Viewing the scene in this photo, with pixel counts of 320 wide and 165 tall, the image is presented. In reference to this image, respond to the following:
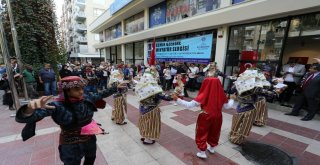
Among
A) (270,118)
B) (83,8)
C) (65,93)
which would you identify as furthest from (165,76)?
(83,8)

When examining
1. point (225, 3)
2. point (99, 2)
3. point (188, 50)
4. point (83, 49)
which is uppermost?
point (99, 2)

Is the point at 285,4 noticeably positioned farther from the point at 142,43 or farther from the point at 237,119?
the point at 142,43

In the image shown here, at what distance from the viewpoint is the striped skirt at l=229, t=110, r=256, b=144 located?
349cm

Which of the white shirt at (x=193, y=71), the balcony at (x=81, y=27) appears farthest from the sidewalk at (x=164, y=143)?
the balcony at (x=81, y=27)

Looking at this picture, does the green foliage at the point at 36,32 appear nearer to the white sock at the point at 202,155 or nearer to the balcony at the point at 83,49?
the white sock at the point at 202,155

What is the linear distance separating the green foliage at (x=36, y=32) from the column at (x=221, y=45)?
8.87 m

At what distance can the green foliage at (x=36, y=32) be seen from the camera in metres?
8.02

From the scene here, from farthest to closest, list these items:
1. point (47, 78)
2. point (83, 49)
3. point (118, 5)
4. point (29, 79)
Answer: point (83, 49), point (118, 5), point (47, 78), point (29, 79)

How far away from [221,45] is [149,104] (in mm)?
5444

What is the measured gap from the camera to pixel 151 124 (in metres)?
3.46

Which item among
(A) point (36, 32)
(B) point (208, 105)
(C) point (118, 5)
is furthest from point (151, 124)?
(C) point (118, 5)

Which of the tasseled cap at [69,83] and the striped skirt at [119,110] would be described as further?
the striped skirt at [119,110]

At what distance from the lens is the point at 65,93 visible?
1763 mm

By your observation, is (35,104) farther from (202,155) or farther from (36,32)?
(36,32)
